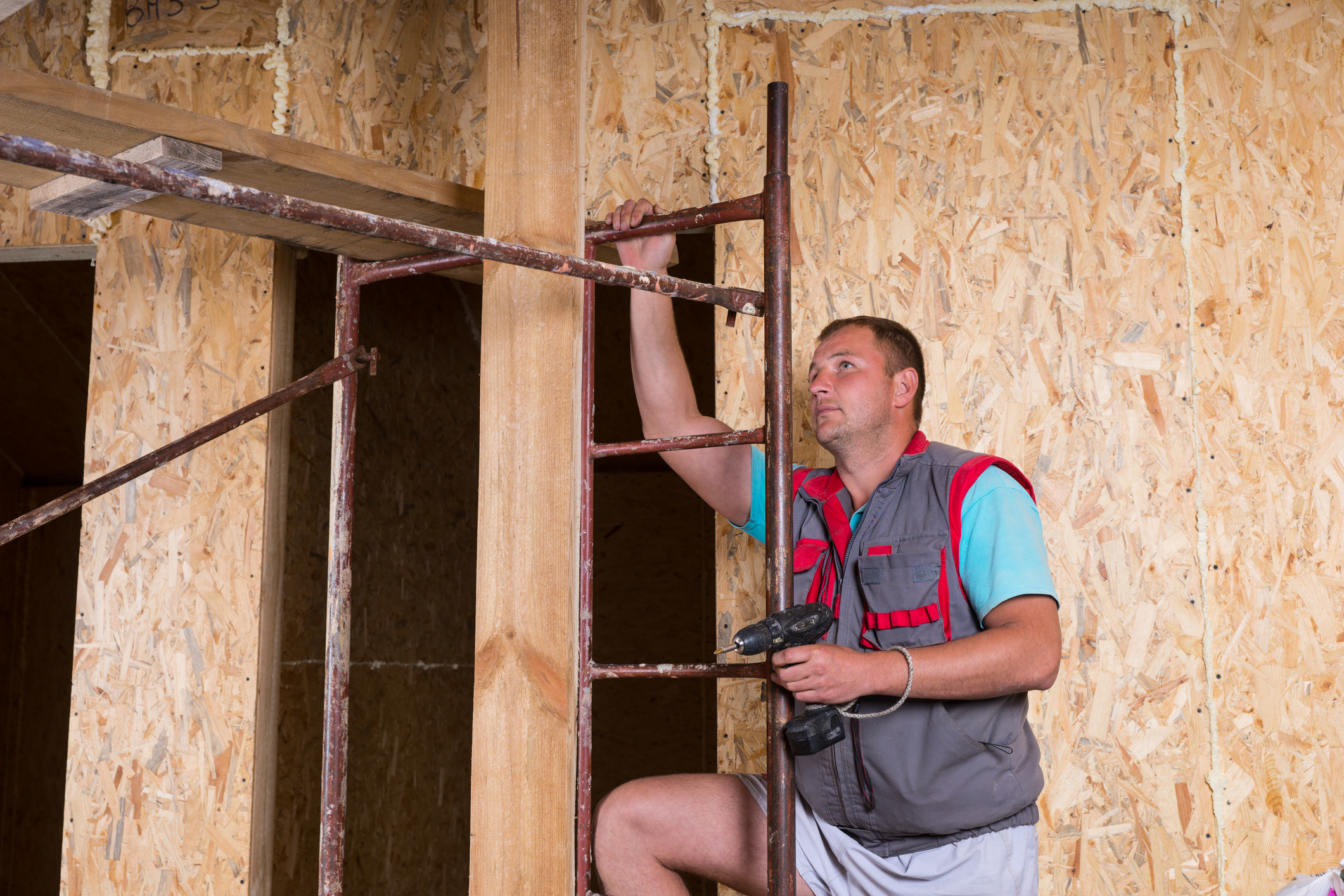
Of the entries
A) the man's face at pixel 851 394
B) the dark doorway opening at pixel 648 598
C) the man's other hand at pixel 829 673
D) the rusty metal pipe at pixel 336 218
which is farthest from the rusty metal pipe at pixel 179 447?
the dark doorway opening at pixel 648 598

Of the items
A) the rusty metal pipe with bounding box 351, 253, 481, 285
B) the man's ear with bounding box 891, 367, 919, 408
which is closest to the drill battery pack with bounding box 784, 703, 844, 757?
the man's ear with bounding box 891, 367, 919, 408

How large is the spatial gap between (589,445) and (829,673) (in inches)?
25.0

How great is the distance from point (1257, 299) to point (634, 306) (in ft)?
5.21

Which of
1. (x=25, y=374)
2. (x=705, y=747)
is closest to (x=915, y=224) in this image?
(x=705, y=747)

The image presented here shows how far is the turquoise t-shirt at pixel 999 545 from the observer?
2.09 meters

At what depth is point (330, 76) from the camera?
3209mm

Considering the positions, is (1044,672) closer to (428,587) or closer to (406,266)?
(406,266)

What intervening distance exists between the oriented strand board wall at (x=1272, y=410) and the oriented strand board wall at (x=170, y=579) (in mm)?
2530

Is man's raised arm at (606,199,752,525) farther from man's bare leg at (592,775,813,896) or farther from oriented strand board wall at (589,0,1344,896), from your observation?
man's bare leg at (592,775,813,896)

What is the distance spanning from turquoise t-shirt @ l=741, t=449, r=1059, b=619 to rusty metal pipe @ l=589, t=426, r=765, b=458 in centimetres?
48

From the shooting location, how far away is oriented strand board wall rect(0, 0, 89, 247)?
129 inches

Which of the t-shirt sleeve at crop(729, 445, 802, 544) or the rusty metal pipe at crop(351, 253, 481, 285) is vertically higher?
the rusty metal pipe at crop(351, 253, 481, 285)

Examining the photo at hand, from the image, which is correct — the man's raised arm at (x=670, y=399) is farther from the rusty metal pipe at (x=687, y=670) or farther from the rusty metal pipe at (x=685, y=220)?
the rusty metal pipe at (x=687, y=670)

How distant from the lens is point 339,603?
2.33 m
